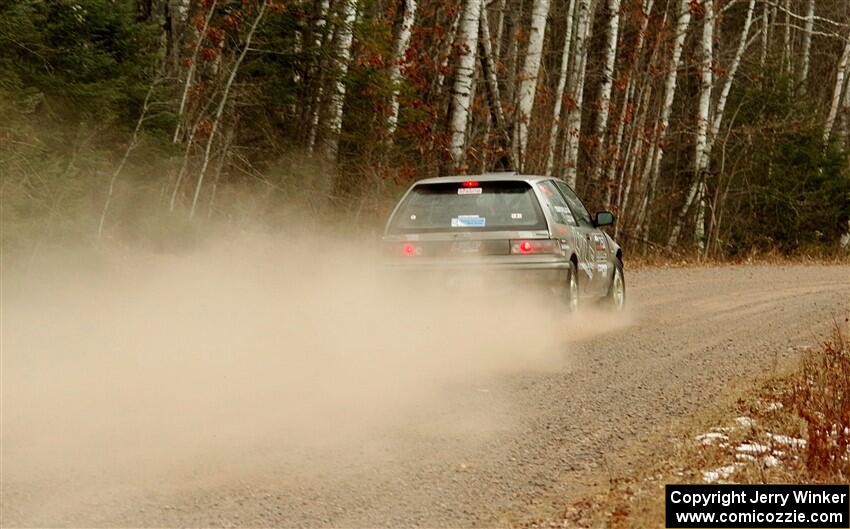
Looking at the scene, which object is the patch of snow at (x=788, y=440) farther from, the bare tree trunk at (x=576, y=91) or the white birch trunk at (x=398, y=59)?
the bare tree trunk at (x=576, y=91)

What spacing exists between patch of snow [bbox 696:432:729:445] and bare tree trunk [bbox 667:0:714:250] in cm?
2326

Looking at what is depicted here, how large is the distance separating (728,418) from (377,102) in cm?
1370

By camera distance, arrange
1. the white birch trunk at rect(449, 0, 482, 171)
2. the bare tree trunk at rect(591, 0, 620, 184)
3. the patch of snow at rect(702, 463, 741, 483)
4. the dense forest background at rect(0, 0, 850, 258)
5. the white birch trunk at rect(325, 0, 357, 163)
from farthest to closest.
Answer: the bare tree trunk at rect(591, 0, 620, 184), the white birch trunk at rect(449, 0, 482, 171), the white birch trunk at rect(325, 0, 357, 163), the dense forest background at rect(0, 0, 850, 258), the patch of snow at rect(702, 463, 741, 483)

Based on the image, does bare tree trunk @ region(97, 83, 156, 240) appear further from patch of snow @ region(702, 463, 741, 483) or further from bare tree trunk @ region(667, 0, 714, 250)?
bare tree trunk @ region(667, 0, 714, 250)

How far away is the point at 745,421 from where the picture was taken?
374 inches

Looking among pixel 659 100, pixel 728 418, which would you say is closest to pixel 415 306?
pixel 728 418

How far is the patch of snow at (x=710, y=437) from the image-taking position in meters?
8.77

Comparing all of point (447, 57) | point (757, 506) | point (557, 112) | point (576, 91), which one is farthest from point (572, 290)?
point (576, 91)

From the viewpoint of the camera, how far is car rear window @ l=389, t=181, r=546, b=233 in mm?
13703

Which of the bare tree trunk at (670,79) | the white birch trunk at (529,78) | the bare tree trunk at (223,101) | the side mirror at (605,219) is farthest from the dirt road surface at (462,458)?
the bare tree trunk at (670,79)

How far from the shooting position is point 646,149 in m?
33.3

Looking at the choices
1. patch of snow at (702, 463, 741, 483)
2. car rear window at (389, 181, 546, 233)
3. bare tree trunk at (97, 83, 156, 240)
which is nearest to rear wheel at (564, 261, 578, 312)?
car rear window at (389, 181, 546, 233)

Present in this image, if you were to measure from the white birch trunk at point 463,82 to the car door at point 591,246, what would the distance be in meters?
7.59

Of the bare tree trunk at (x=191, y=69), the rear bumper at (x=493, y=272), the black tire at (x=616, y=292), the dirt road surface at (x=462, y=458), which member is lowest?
the dirt road surface at (x=462, y=458)
